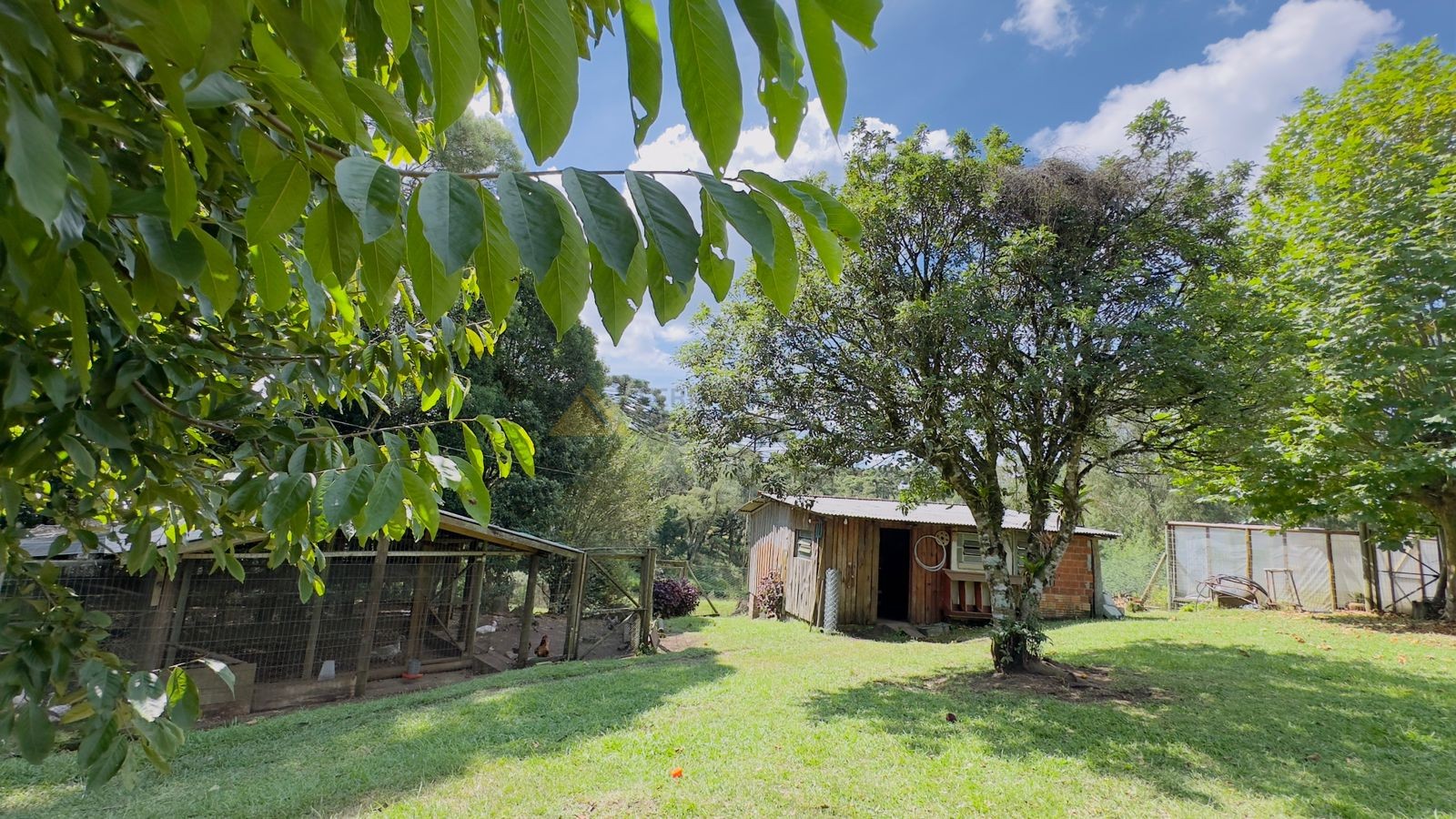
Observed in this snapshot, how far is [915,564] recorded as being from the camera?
535 inches

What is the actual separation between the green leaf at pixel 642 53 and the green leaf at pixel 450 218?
17 centimetres

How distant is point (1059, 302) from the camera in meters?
6.22

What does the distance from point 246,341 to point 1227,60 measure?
31.7 ft

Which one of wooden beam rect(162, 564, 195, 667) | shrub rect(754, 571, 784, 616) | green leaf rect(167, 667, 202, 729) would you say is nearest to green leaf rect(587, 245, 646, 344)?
green leaf rect(167, 667, 202, 729)

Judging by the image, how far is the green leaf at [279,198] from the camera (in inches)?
25.4

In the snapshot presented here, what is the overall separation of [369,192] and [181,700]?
115 cm

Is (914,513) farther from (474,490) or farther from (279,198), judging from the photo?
(279,198)

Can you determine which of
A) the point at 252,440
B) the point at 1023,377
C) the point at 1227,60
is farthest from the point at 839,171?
the point at 252,440

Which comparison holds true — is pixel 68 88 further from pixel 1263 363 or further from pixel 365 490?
pixel 1263 363

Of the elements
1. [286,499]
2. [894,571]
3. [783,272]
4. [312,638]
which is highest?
[783,272]

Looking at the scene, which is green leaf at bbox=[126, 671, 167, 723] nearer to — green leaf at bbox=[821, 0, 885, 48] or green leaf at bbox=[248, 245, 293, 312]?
green leaf at bbox=[248, 245, 293, 312]

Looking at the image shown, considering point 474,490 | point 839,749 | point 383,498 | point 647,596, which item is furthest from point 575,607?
point 383,498

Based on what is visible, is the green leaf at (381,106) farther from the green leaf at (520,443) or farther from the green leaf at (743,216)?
the green leaf at (520,443)

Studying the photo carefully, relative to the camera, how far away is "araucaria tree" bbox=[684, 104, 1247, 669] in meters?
6.04
